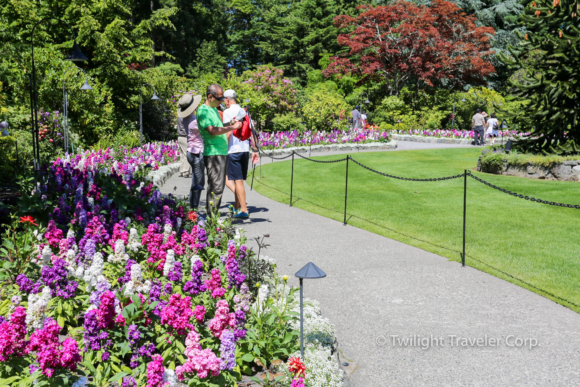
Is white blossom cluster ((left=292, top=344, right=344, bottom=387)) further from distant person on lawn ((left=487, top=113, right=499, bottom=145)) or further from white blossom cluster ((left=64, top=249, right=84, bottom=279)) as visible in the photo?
distant person on lawn ((left=487, top=113, right=499, bottom=145))

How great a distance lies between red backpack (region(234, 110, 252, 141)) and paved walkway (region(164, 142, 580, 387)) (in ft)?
6.03

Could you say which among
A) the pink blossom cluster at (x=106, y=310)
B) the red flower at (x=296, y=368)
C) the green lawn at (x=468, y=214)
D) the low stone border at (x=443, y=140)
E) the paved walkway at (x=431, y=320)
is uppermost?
the low stone border at (x=443, y=140)

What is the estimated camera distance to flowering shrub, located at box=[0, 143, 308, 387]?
236 cm

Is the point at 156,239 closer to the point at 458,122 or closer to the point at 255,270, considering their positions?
the point at 255,270

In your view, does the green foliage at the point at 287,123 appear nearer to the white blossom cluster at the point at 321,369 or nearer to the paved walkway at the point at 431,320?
the paved walkway at the point at 431,320

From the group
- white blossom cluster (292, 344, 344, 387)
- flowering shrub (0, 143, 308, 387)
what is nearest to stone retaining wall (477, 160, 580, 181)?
flowering shrub (0, 143, 308, 387)

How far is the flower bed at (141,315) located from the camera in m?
2.37

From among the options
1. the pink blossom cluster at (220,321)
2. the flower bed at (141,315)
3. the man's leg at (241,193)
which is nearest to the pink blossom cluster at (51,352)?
the flower bed at (141,315)

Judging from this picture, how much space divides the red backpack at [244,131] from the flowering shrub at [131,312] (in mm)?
2152

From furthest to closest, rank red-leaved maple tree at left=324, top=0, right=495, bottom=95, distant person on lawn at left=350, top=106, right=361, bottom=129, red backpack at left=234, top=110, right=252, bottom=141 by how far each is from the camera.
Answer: red-leaved maple tree at left=324, top=0, right=495, bottom=95
distant person on lawn at left=350, top=106, right=361, bottom=129
red backpack at left=234, top=110, right=252, bottom=141

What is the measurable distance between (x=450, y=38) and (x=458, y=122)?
5595 millimetres

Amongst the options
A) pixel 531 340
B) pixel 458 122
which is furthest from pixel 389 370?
pixel 458 122

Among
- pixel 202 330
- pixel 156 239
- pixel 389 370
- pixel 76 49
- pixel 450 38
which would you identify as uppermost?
pixel 450 38

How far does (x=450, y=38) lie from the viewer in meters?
31.8
